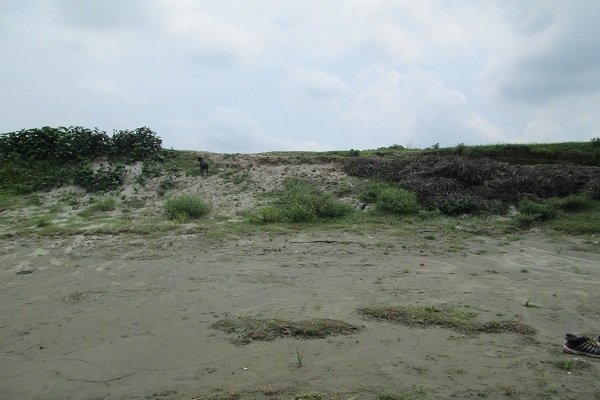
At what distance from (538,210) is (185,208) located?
9.15 metres

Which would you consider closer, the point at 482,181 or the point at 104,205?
the point at 482,181

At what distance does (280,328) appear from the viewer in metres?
5.53

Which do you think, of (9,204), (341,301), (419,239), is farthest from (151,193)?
(341,301)

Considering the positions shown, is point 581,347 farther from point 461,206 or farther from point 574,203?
point 574,203

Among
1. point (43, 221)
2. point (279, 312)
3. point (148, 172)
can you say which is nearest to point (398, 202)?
point (279, 312)

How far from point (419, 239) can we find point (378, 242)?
3.36ft

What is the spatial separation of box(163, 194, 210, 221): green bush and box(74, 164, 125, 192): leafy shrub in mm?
3218

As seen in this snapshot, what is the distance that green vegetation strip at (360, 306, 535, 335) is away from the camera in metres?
5.42

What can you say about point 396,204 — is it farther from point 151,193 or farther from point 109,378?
point 109,378

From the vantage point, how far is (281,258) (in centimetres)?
889

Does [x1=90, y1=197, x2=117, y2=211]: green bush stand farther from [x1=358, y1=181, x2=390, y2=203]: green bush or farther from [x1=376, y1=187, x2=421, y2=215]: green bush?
[x1=376, y1=187, x2=421, y2=215]: green bush

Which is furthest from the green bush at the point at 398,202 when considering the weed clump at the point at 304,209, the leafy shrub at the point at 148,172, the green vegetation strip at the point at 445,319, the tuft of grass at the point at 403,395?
the tuft of grass at the point at 403,395

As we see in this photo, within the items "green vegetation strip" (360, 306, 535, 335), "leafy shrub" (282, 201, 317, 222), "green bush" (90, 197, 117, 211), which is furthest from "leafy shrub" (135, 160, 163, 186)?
"green vegetation strip" (360, 306, 535, 335)

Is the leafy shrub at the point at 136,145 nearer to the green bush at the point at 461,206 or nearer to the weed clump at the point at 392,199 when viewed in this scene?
the weed clump at the point at 392,199
